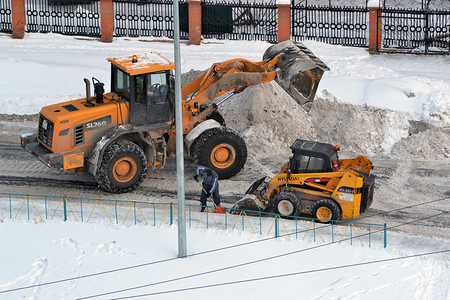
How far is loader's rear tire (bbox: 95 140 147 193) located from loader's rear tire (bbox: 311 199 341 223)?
12.9 feet

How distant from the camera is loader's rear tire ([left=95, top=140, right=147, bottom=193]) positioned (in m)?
15.8

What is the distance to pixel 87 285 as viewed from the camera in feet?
40.0

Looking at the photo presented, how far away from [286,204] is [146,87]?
3.94 metres

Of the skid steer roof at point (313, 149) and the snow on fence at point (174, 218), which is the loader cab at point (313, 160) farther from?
the snow on fence at point (174, 218)

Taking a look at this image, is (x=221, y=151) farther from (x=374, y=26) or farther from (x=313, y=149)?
(x=374, y=26)

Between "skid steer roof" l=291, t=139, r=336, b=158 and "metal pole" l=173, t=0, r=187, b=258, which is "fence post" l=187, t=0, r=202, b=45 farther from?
"metal pole" l=173, t=0, r=187, b=258

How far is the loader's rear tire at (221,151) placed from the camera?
16.9 meters

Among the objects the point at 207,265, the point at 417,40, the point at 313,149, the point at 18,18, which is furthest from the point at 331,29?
the point at 207,265

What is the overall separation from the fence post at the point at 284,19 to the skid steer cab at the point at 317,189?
12567 mm

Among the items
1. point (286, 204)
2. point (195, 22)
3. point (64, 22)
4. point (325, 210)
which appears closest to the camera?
point (325, 210)

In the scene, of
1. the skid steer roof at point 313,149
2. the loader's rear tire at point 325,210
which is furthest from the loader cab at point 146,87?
the loader's rear tire at point 325,210

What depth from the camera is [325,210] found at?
1453cm

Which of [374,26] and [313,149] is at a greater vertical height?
[374,26]

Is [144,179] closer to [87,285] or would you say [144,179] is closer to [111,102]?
[111,102]
